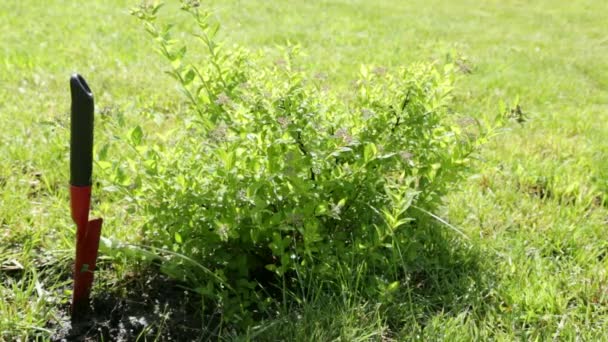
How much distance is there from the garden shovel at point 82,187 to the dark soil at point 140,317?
0.06m

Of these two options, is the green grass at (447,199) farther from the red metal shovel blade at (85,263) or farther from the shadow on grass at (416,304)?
the red metal shovel blade at (85,263)

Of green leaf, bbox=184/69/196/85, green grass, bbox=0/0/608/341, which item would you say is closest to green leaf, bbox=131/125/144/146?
green grass, bbox=0/0/608/341

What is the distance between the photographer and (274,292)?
2.41 meters

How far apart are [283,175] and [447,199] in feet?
5.10

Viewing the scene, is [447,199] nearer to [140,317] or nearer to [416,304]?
[416,304]

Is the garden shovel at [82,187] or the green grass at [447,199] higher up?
the garden shovel at [82,187]

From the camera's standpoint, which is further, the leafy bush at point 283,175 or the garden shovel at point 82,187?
the leafy bush at point 283,175

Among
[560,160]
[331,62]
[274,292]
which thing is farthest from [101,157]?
[331,62]

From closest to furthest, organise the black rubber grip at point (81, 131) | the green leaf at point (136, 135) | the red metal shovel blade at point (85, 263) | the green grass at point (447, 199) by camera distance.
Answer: the black rubber grip at point (81, 131) < the red metal shovel blade at point (85, 263) < the green leaf at point (136, 135) < the green grass at point (447, 199)

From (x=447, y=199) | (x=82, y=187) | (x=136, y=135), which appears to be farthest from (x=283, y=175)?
(x=447, y=199)

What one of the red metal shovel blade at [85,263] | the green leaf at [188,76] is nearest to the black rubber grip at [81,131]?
the red metal shovel blade at [85,263]

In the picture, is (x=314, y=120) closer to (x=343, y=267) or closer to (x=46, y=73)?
(x=343, y=267)

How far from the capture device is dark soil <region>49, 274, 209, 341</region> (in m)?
2.10

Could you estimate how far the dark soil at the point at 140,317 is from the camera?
2.10m
